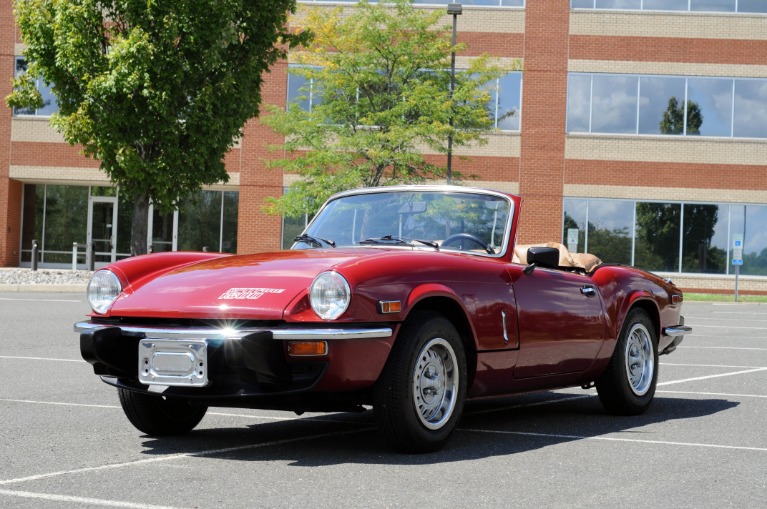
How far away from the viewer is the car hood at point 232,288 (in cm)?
518

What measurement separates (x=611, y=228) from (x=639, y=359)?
90.4ft

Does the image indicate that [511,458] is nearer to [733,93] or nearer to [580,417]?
[580,417]

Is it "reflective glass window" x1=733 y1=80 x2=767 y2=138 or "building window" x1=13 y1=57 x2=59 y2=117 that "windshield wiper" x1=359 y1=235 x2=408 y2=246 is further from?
"building window" x1=13 y1=57 x2=59 y2=117

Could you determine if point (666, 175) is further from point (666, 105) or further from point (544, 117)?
point (544, 117)

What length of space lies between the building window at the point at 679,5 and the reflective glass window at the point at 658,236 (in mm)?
6463

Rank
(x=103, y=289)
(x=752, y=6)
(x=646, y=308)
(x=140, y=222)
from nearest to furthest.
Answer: (x=103, y=289), (x=646, y=308), (x=140, y=222), (x=752, y=6)

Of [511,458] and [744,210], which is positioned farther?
[744,210]

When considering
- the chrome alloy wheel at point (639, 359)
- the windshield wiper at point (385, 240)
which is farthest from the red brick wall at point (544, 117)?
the windshield wiper at point (385, 240)

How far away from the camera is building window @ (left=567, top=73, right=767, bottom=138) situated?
34.6 meters

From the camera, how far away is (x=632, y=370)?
7.51 m

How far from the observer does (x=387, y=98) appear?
26.0 meters

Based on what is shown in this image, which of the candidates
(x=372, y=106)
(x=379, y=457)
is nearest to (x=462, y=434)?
(x=379, y=457)

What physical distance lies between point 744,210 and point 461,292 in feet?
102

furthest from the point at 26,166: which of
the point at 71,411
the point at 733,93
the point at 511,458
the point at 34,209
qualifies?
the point at 511,458
